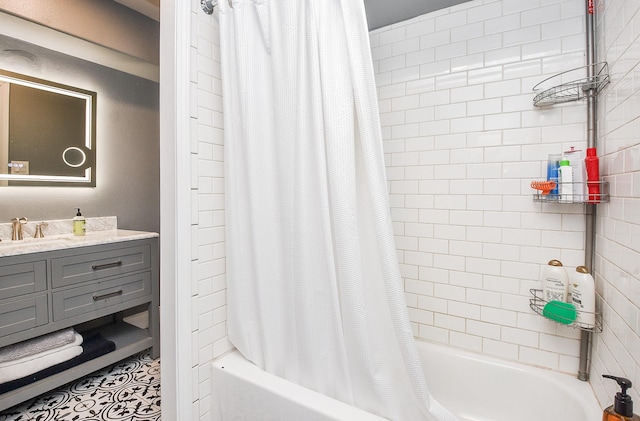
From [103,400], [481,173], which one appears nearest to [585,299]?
[481,173]

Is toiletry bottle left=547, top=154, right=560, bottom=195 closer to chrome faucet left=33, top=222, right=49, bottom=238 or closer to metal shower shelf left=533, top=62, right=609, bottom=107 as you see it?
metal shower shelf left=533, top=62, right=609, bottom=107

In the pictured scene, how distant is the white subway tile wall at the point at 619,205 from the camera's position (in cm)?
92

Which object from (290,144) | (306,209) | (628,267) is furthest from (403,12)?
(628,267)

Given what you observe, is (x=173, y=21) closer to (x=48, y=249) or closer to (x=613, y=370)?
(x=48, y=249)

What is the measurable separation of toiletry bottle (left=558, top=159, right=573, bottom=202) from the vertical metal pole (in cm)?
16

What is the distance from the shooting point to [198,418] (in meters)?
1.34

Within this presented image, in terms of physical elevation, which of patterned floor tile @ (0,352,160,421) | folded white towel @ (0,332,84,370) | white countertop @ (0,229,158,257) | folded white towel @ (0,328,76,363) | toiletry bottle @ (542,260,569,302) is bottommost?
patterned floor tile @ (0,352,160,421)

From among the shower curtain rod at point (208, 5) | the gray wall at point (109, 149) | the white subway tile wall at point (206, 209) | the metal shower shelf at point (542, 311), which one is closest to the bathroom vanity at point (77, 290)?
the gray wall at point (109, 149)

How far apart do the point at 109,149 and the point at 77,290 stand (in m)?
1.26

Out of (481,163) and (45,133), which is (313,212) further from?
(45,133)

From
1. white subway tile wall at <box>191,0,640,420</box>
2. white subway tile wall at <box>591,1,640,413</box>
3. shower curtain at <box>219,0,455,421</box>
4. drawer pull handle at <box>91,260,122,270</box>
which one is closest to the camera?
white subway tile wall at <box>591,1,640,413</box>

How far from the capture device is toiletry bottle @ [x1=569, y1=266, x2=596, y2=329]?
1276 millimetres

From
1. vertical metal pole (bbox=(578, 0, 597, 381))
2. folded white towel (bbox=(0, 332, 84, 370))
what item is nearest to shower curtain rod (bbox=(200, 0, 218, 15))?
vertical metal pole (bbox=(578, 0, 597, 381))

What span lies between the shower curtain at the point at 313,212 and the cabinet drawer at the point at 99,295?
1308 mm
